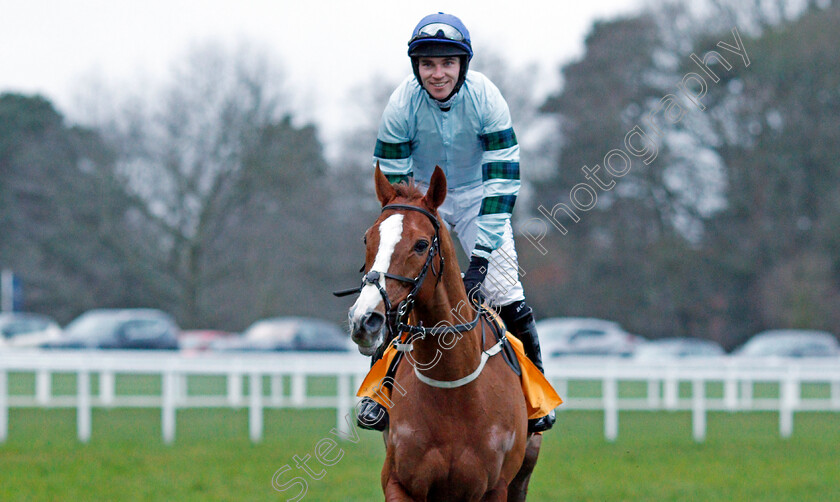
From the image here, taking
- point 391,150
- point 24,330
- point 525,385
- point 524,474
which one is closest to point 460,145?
point 391,150

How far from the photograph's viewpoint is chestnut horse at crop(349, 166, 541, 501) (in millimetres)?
3928

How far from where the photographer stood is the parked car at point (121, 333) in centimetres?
2317

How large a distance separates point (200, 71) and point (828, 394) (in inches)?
796

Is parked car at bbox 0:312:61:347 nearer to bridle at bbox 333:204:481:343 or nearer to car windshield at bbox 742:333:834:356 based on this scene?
car windshield at bbox 742:333:834:356

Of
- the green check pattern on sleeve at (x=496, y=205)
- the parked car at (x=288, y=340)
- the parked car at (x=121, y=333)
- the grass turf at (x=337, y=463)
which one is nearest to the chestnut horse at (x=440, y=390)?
the green check pattern on sleeve at (x=496, y=205)

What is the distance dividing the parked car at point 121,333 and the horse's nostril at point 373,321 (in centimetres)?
2091

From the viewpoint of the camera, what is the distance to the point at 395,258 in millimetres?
3664

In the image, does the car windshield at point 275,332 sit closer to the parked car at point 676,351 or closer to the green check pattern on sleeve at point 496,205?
the parked car at point 676,351

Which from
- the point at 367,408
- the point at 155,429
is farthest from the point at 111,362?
the point at 367,408

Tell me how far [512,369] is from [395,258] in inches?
52.7

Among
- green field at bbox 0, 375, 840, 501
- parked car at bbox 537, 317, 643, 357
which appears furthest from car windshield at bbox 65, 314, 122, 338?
parked car at bbox 537, 317, 643, 357

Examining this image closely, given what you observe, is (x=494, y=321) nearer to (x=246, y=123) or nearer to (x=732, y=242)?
(x=246, y=123)

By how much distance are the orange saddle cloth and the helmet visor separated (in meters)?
1.50

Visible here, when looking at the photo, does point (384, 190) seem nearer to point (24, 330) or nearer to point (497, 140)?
point (497, 140)
